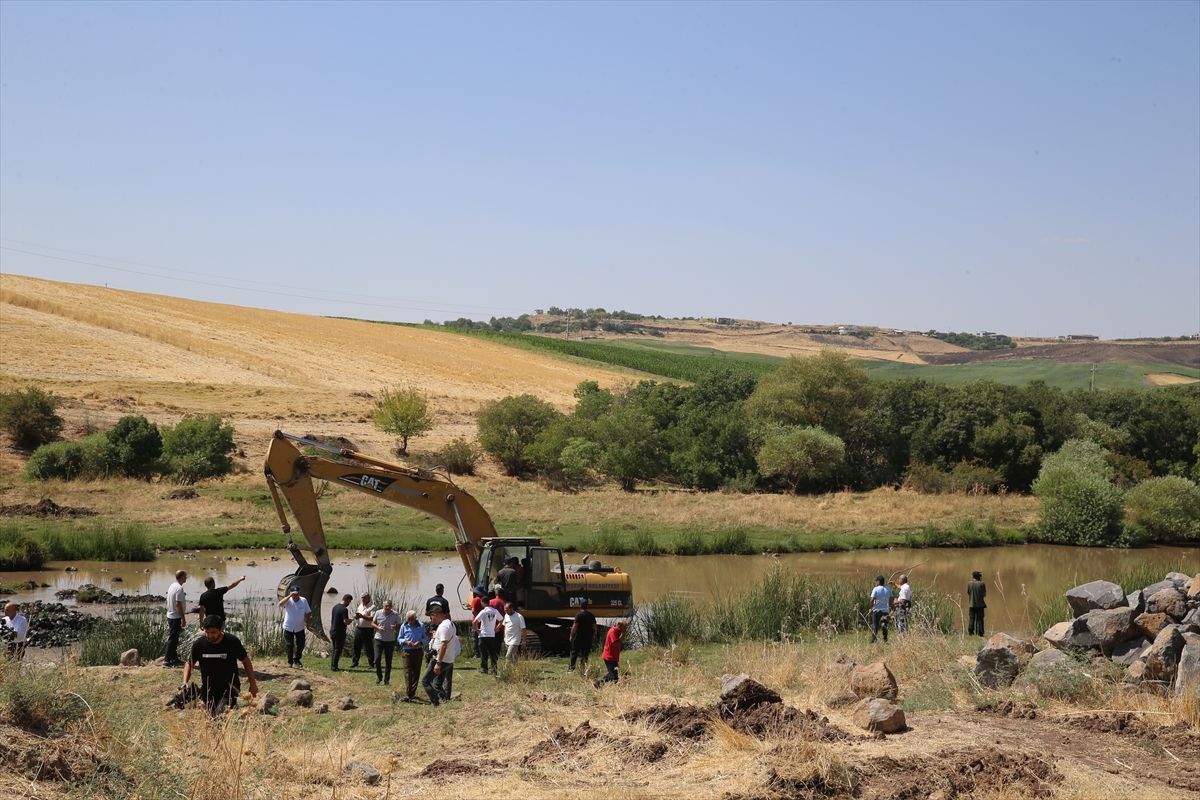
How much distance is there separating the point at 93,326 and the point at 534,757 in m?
69.6

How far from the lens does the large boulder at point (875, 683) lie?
14219mm

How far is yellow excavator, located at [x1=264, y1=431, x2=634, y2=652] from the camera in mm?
20500

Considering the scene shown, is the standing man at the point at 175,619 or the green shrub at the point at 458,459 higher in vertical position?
the standing man at the point at 175,619

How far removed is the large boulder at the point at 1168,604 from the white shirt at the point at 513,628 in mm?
9391

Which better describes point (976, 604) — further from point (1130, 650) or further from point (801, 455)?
point (801, 455)

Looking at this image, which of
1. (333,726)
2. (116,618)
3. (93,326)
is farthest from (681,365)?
(333,726)

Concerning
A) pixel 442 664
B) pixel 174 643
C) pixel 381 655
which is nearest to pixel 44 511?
pixel 174 643

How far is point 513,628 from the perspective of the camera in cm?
1783

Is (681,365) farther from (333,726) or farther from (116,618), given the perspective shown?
(333,726)

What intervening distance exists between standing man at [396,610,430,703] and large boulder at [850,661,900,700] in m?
5.85

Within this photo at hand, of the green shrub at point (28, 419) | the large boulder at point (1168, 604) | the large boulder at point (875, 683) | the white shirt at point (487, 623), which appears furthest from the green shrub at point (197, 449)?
the large boulder at point (1168, 604)

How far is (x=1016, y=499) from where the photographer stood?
51062mm

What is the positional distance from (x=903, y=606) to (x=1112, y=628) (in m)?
5.67

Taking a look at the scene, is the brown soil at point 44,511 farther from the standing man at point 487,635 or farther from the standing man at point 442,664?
the standing man at point 442,664
